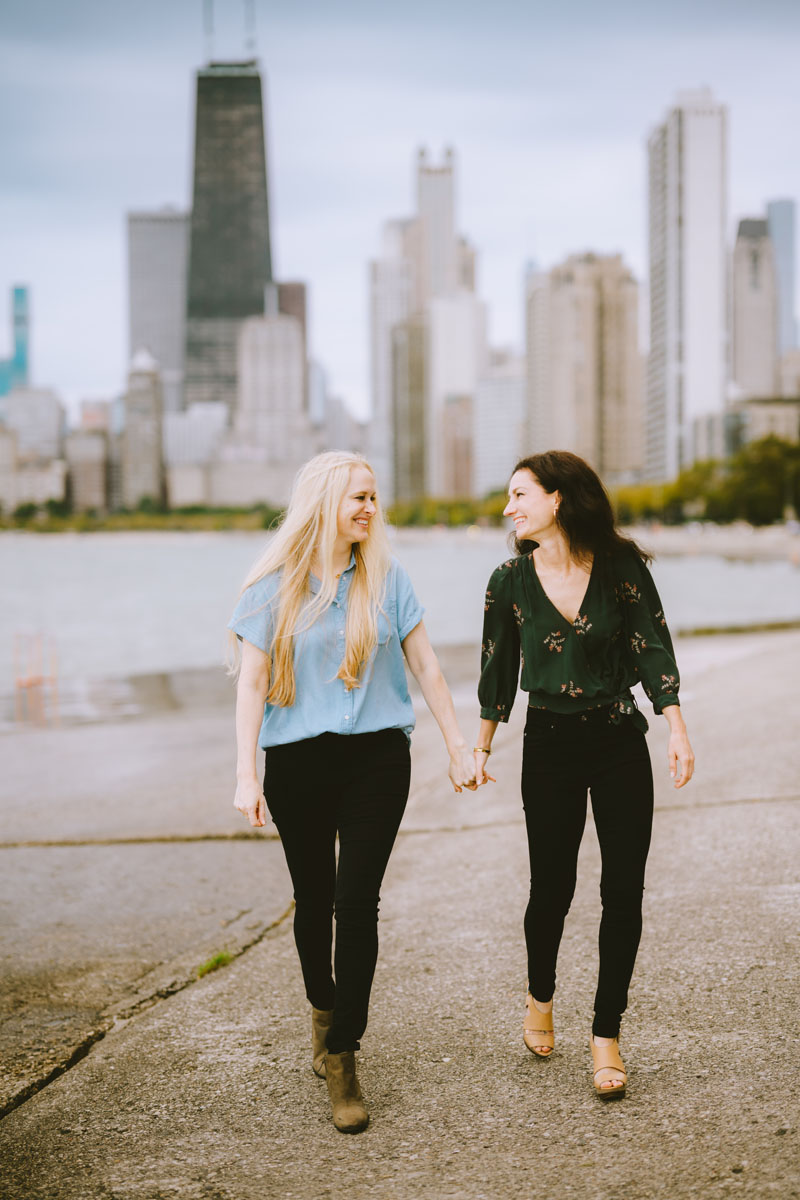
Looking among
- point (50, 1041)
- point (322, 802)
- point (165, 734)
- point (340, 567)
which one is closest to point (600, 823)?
point (322, 802)

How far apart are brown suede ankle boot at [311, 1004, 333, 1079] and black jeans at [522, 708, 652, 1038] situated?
70cm

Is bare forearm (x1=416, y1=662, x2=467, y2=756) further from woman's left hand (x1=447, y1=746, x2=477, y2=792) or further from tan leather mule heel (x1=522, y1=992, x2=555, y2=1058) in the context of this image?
tan leather mule heel (x1=522, y1=992, x2=555, y2=1058)

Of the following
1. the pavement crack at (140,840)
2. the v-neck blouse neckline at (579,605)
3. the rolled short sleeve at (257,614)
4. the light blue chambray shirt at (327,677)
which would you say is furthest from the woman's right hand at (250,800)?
the pavement crack at (140,840)

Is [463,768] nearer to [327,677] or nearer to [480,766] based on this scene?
[480,766]

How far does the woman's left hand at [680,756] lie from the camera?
3.44 m

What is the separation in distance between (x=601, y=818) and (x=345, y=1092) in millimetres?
1054

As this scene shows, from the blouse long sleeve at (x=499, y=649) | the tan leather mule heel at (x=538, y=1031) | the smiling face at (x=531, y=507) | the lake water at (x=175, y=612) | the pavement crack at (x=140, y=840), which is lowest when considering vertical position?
the lake water at (x=175, y=612)

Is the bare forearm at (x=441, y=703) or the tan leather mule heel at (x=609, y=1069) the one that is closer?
the tan leather mule heel at (x=609, y=1069)

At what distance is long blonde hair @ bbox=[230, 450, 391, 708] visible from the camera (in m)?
3.45

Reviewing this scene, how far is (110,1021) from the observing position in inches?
165

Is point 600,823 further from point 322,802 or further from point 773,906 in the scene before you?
point 773,906

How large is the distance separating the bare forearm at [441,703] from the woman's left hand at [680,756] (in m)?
0.62

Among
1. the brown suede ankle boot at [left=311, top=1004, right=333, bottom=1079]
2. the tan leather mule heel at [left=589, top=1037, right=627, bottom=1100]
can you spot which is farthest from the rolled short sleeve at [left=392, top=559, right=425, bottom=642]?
the tan leather mule heel at [left=589, top=1037, right=627, bottom=1100]

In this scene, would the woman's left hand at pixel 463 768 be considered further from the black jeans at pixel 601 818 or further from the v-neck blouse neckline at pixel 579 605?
the v-neck blouse neckline at pixel 579 605
